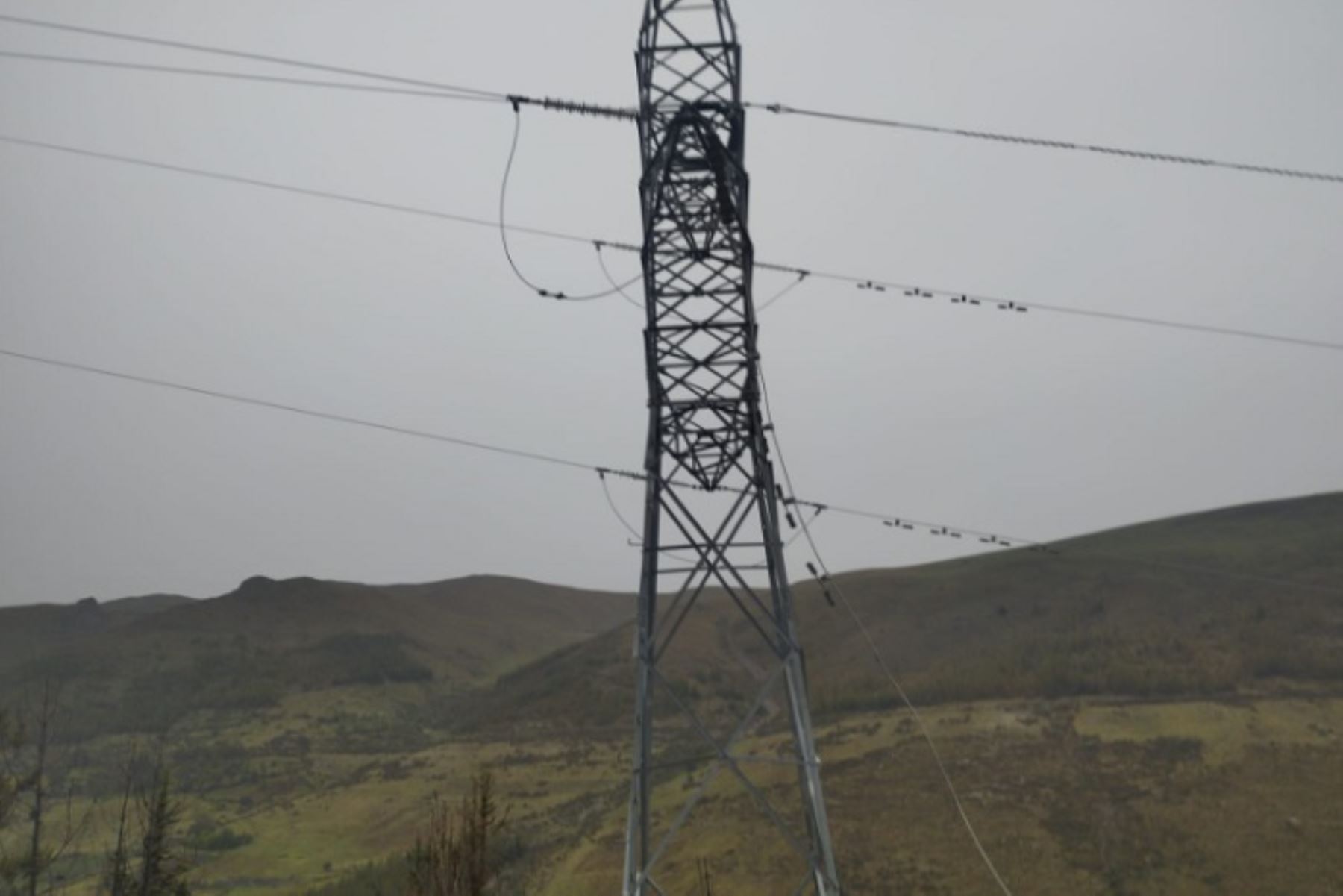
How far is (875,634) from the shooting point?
66.5 meters

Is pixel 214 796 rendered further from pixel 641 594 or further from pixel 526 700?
pixel 641 594

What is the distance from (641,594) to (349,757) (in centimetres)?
5008

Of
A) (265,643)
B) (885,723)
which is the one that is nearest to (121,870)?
(885,723)

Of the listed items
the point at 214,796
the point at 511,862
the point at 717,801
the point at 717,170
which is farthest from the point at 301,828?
the point at 717,170

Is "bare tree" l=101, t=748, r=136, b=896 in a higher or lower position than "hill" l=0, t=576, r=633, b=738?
lower

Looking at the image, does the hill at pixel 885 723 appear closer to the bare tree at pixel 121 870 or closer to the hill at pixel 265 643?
the hill at pixel 265 643

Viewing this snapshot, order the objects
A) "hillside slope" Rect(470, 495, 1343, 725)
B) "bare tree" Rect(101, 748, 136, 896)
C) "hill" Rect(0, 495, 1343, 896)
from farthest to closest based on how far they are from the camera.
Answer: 1. "hillside slope" Rect(470, 495, 1343, 725)
2. "hill" Rect(0, 495, 1343, 896)
3. "bare tree" Rect(101, 748, 136, 896)

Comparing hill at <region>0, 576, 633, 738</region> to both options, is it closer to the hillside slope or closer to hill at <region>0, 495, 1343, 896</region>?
hill at <region>0, 495, 1343, 896</region>

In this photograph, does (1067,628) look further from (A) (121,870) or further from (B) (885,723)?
(A) (121,870)

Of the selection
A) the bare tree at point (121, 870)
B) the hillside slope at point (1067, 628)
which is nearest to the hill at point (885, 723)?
the hillside slope at point (1067, 628)

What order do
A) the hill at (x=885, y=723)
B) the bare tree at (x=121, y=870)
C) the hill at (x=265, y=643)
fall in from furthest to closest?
the hill at (x=265, y=643) → the hill at (x=885, y=723) → the bare tree at (x=121, y=870)

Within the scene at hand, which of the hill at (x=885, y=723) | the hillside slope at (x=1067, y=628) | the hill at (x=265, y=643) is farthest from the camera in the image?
the hill at (x=265, y=643)

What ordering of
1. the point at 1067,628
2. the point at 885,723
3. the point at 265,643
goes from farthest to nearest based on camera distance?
the point at 265,643
the point at 1067,628
the point at 885,723

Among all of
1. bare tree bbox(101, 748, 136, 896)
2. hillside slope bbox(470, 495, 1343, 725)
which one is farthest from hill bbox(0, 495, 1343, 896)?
bare tree bbox(101, 748, 136, 896)
